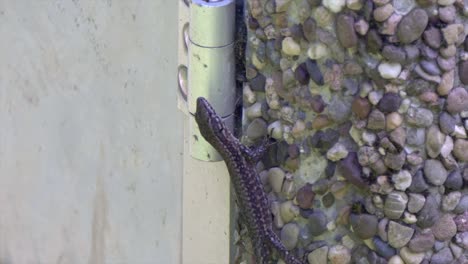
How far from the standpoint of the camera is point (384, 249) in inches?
108

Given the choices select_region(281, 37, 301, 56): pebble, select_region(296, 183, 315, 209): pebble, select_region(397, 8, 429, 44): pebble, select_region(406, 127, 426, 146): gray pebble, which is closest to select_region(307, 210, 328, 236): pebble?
select_region(296, 183, 315, 209): pebble

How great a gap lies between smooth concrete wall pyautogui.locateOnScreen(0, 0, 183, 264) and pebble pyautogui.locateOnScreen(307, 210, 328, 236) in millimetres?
1195

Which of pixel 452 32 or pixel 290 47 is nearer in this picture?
pixel 452 32

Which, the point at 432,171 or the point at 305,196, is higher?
the point at 432,171

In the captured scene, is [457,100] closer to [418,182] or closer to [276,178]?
[418,182]

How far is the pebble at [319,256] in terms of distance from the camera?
2877 mm

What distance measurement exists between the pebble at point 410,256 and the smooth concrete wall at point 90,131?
1.45 meters

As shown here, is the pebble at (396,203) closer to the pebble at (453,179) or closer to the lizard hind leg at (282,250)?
the pebble at (453,179)

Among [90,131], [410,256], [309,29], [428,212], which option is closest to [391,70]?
[309,29]

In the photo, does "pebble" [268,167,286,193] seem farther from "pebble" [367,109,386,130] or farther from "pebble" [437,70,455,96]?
"pebble" [437,70,455,96]

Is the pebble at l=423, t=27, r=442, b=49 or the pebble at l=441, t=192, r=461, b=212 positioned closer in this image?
the pebble at l=423, t=27, r=442, b=49

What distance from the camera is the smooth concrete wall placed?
4.14 meters

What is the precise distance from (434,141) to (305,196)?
44cm

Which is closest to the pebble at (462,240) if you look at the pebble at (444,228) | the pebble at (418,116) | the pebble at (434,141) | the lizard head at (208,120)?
the pebble at (444,228)
